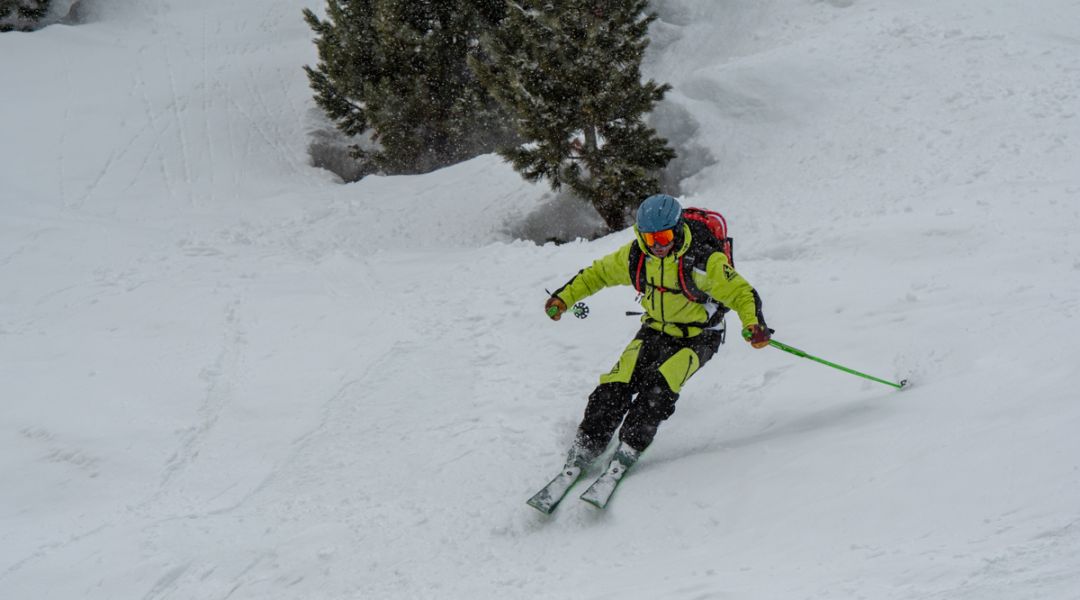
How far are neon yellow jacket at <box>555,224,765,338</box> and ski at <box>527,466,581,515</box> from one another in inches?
51.1

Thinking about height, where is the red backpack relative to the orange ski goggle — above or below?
below

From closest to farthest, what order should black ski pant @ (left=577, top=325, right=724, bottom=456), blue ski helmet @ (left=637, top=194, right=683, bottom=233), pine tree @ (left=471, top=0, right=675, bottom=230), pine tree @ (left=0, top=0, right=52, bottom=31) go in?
blue ski helmet @ (left=637, top=194, right=683, bottom=233) → black ski pant @ (left=577, top=325, right=724, bottom=456) → pine tree @ (left=471, top=0, right=675, bottom=230) → pine tree @ (left=0, top=0, right=52, bottom=31)

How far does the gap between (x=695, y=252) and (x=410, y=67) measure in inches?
495

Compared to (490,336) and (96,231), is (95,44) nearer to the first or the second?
(96,231)

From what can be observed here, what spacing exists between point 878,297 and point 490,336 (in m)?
4.08

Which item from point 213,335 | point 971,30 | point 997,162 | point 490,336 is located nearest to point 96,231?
point 213,335

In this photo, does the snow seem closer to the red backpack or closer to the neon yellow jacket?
the neon yellow jacket

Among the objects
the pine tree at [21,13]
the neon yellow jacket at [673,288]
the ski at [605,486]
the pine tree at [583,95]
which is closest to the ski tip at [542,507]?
the ski at [605,486]

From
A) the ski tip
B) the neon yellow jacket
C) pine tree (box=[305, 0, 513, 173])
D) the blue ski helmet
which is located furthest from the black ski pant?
pine tree (box=[305, 0, 513, 173])

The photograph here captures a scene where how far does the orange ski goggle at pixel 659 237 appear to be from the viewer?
17.6 feet

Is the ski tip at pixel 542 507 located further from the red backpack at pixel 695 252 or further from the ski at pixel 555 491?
the red backpack at pixel 695 252

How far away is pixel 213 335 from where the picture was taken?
9180 millimetres

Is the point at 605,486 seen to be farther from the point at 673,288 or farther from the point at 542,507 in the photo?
the point at 673,288

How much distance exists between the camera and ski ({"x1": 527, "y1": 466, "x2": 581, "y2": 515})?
5211 millimetres
